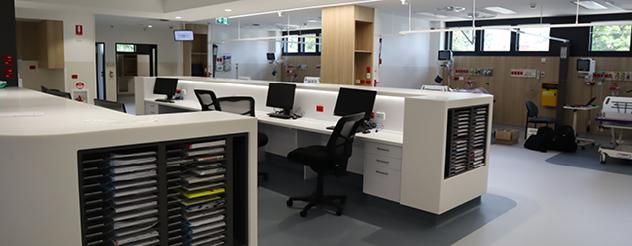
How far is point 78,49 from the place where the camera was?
9.97 meters

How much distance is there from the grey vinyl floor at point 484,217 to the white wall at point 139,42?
9.18 m

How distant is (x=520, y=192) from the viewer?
541 centimetres

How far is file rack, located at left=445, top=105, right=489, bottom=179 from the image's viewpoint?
166 inches

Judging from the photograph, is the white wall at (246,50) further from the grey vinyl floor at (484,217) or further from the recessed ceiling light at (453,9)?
the grey vinyl floor at (484,217)

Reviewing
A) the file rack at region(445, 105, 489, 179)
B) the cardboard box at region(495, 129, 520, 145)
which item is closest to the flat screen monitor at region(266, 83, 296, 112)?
the file rack at region(445, 105, 489, 179)

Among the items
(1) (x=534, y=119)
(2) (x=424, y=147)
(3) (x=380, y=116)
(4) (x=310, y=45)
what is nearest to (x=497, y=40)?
(1) (x=534, y=119)

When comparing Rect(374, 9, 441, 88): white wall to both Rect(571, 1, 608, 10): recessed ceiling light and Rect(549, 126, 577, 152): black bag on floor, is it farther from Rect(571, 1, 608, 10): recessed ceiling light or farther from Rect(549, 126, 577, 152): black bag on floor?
Rect(549, 126, 577, 152): black bag on floor

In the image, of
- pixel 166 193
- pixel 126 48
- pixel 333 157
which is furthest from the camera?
pixel 126 48

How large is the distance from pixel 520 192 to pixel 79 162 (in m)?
4.92

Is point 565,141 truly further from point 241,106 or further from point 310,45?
point 310,45

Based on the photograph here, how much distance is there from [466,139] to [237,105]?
2.73 meters

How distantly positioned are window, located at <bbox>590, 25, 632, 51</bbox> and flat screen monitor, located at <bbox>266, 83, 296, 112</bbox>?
24.2 ft

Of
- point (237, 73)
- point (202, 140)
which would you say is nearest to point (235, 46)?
point (237, 73)

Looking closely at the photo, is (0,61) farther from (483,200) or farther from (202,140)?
(483,200)
